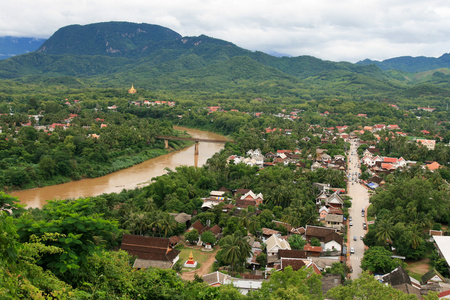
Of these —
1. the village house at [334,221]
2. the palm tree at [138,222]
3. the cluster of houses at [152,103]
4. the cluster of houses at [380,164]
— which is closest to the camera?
the palm tree at [138,222]

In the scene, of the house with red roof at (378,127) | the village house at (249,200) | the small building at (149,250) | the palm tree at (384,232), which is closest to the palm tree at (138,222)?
the small building at (149,250)

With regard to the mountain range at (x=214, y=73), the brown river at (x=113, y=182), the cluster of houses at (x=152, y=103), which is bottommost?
the brown river at (x=113, y=182)

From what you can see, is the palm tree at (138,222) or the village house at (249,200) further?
the village house at (249,200)

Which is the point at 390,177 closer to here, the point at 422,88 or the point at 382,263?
the point at 382,263

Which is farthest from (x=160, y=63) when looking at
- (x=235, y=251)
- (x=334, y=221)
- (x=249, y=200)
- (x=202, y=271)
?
(x=235, y=251)

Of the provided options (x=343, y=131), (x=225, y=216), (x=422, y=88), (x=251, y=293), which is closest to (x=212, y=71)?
(x=422, y=88)

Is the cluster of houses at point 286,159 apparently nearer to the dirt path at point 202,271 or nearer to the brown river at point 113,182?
the brown river at point 113,182

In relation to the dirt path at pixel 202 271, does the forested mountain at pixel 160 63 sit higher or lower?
higher

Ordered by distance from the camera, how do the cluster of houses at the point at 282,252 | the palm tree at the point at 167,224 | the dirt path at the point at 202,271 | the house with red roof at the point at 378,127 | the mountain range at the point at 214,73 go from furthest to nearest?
the mountain range at the point at 214,73
the house with red roof at the point at 378,127
the palm tree at the point at 167,224
the dirt path at the point at 202,271
the cluster of houses at the point at 282,252

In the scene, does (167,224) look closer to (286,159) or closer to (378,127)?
(286,159)

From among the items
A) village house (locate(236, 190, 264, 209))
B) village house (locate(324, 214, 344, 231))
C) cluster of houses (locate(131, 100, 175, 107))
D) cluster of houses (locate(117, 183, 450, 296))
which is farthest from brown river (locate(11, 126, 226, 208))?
cluster of houses (locate(131, 100, 175, 107))
